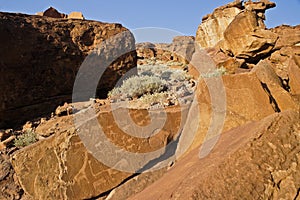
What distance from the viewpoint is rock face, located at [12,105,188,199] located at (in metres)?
4.20

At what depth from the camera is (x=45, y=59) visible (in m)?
8.78

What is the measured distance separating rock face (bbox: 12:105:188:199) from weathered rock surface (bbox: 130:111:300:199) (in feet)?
5.02

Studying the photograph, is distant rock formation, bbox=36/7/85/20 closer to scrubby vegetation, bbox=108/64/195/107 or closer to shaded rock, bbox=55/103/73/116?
scrubby vegetation, bbox=108/64/195/107

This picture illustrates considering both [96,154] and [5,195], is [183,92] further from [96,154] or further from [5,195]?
[5,195]

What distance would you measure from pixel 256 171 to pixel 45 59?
7738 millimetres

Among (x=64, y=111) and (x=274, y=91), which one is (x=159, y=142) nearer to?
(x=274, y=91)

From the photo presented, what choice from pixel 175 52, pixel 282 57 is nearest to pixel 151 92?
pixel 282 57

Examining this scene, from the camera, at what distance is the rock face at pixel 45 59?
8.07 metres

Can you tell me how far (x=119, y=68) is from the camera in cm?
1052

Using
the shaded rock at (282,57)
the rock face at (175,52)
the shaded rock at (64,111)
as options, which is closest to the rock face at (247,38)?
the shaded rock at (282,57)

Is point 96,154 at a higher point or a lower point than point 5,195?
higher

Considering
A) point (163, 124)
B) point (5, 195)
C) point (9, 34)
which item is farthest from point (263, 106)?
point (9, 34)

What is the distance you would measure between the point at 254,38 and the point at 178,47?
2009 centimetres

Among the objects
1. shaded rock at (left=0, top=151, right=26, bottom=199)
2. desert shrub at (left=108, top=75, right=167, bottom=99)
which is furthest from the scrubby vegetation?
shaded rock at (left=0, top=151, right=26, bottom=199)
